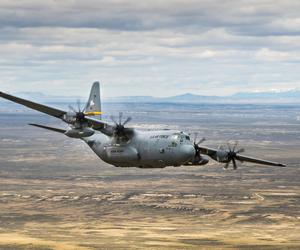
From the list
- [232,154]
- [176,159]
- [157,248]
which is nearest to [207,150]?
[232,154]

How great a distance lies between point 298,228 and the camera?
7185 inches

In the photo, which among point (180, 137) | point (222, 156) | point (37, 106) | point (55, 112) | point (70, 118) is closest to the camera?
point (70, 118)

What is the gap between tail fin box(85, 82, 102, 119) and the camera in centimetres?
8606

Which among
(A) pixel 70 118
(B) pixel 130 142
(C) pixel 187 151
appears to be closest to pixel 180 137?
(C) pixel 187 151

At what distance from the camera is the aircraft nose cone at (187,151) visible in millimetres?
72938

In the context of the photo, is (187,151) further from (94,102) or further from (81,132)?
(94,102)

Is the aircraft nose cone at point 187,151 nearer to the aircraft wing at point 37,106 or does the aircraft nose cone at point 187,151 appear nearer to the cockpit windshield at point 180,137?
the cockpit windshield at point 180,137

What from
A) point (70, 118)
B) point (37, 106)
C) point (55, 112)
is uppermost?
point (37, 106)

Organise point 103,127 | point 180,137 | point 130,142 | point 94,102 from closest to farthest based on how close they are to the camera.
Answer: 1. point 180,137
2. point 130,142
3. point 103,127
4. point 94,102

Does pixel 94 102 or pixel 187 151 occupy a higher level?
pixel 94 102

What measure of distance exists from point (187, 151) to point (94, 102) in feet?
61.9

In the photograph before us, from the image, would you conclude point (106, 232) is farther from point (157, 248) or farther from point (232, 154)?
point (232, 154)

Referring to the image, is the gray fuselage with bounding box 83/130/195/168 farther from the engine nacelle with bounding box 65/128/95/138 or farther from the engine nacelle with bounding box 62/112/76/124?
the engine nacelle with bounding box 62/112/76/124

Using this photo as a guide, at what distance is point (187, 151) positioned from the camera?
73062 millimetres
